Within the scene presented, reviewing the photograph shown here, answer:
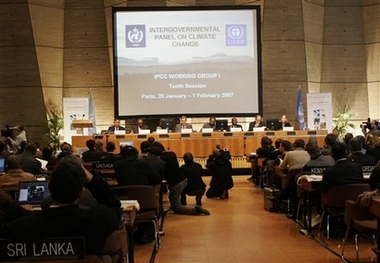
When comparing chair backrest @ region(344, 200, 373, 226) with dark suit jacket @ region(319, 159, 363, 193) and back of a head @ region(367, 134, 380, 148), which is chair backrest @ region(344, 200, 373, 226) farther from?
back of a head @ region(367, 134, 380, 148)

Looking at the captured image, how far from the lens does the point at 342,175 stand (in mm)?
5930

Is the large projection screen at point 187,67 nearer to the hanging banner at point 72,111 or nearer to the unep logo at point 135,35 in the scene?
the unep logo at point 135,35

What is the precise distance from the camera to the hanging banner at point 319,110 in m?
15.3

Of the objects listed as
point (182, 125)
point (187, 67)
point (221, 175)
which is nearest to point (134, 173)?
point (221, 175)

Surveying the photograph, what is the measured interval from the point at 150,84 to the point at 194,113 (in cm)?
150

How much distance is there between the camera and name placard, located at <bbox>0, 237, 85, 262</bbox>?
2.71 m

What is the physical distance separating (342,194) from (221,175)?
467 centimetres

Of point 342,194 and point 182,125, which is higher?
point 182,125

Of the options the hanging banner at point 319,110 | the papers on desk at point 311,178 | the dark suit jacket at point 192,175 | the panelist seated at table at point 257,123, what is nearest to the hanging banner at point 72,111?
the panelist seated at table at point 257,123

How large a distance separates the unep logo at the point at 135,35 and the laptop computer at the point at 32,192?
10365 millimetres

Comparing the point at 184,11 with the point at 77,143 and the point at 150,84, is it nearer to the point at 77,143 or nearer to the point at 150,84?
the point at 150,84

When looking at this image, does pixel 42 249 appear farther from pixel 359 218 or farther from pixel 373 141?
pixel 373 141

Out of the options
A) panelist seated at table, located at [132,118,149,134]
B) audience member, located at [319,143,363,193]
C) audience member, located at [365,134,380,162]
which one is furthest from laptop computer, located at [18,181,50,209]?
panelist seated at table, located at [132,118,149,134]

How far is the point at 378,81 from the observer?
1677cm
